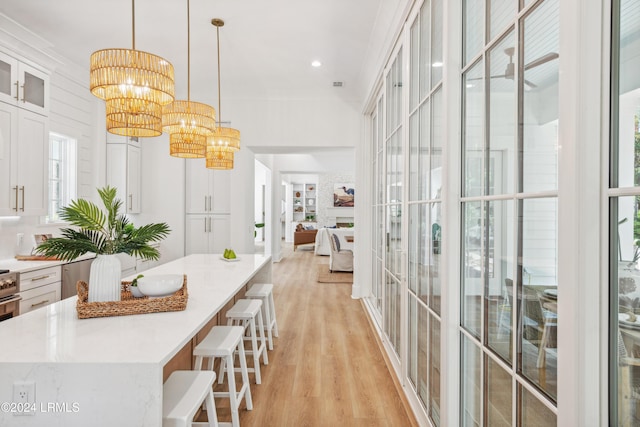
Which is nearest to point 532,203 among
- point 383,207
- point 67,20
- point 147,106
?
point 147,106

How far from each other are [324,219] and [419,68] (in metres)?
10.5

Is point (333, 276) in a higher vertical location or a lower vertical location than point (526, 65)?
lower

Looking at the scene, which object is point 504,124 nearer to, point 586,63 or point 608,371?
point 586,63

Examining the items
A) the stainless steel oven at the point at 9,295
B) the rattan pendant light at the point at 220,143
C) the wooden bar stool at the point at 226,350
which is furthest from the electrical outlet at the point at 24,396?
the rattan pendant light at the point at 220,143

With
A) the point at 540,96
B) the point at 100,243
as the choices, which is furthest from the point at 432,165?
the point at 100,243

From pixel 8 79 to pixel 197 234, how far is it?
2885 mm

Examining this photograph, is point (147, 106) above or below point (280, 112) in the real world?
below

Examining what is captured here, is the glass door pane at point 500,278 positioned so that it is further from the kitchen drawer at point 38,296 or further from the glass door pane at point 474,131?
the kitchen drawer at point 38,296

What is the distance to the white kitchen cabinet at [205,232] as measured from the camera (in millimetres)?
5406

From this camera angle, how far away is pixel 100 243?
5.67 feet

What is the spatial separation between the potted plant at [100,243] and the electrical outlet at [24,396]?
0.57m

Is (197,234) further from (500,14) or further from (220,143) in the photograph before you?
(500,14)

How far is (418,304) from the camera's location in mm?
2227

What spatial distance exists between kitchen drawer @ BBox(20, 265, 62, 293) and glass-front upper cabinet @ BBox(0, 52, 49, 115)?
4.60 feet
